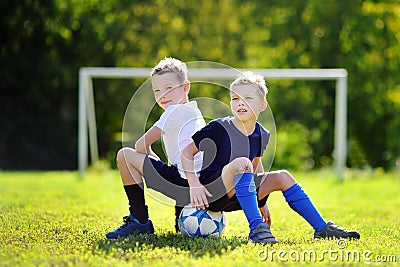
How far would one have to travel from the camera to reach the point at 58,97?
16766mm

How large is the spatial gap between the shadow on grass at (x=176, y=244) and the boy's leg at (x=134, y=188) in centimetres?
12

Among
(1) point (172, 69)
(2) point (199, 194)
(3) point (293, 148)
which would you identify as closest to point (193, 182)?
(2) point (199, 194)

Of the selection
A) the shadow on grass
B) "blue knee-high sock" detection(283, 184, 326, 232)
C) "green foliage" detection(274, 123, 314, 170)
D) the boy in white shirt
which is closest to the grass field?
the shadow on grass

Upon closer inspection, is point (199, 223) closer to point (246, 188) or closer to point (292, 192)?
point (246, 188)

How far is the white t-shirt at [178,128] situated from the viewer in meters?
4.71

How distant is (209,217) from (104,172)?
8523mm

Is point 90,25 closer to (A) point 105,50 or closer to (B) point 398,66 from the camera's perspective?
(A) point 105,50

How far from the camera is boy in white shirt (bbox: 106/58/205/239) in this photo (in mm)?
4703

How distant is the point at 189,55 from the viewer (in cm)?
1816

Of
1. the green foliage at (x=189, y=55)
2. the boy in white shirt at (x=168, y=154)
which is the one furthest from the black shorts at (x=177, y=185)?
the green foliage at (x=189, y=55)

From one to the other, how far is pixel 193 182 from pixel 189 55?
13807 millimetres

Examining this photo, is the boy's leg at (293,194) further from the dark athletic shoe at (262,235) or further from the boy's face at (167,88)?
the boy's face at (167,88)

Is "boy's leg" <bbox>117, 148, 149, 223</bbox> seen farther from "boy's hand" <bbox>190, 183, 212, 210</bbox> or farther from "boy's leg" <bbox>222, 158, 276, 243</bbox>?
"boy's leg" <bbox>222, 158, 276, 243</bbox>

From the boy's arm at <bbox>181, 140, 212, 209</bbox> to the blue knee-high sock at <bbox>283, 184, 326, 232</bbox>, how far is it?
55cm
